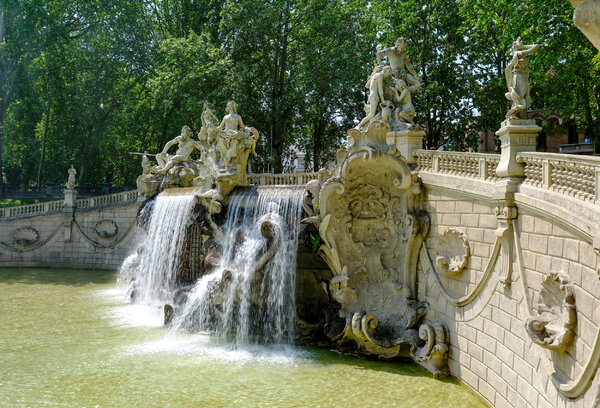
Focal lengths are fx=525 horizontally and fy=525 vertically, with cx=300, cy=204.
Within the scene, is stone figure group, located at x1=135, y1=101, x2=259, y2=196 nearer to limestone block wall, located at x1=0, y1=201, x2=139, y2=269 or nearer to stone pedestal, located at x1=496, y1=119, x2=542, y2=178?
stone pedestal, located at x1=496, y1=119, x2=542, y2=178

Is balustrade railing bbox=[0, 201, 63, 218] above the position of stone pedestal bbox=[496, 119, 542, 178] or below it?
Answer: below

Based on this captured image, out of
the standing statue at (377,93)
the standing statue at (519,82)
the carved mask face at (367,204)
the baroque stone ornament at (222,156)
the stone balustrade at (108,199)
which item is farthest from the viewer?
the stone balustrade at (108,199)

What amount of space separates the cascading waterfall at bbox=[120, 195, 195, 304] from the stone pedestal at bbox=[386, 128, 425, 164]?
624 cm

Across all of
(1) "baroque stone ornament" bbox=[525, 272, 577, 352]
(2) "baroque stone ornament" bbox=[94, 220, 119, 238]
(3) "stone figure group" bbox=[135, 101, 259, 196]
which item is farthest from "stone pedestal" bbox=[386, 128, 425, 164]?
(2) "baroque stone ornament" bbox=[94, 220, 119, 238]

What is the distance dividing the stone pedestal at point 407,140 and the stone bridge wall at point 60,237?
15.3 meters

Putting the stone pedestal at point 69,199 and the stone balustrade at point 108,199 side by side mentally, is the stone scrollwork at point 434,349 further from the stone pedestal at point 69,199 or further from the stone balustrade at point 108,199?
the stone pedestal at point 69,199

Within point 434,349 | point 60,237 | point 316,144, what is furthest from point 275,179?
point 316,144

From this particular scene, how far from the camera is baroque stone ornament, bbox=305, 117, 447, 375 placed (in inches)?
414

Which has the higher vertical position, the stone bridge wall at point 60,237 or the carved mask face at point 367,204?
the carved mask face at point 367,204

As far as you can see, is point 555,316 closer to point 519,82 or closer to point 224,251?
point 519,82

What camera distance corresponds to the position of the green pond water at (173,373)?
27.0 ft

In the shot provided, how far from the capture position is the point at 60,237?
23531mm

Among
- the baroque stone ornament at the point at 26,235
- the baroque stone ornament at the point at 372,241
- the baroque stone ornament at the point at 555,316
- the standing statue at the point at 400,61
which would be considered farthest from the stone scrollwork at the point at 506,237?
the baroque stone ornament at the point at 26,235

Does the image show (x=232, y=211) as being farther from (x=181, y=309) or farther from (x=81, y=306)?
(x=81, y=306)
